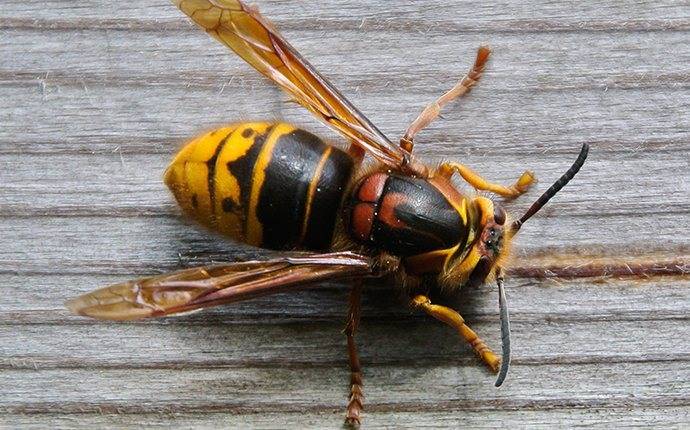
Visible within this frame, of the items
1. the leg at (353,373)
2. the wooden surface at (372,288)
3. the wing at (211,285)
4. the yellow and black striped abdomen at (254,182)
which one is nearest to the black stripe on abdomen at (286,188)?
the yellow and black striped abdomen at (254,182)

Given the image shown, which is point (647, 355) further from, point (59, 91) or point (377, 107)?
point (59, 91)

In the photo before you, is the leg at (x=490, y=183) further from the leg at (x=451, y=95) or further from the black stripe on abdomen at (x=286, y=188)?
the black stripe on abdomen at (x=286, y=188)

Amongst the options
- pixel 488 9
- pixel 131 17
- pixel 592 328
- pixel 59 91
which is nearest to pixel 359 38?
pixel 488 9

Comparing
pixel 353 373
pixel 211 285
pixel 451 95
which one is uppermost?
pixel 451 95

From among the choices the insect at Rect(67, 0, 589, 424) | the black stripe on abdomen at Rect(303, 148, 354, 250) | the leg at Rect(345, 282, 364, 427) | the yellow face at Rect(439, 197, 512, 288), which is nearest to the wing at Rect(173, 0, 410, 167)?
the insect at Rect(67, 0, 589, 424)

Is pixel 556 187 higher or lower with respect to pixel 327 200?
higher

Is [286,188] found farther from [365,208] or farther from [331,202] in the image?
[365,208]

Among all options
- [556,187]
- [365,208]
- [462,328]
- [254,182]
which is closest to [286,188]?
[254,182]

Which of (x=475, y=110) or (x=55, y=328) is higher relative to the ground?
(x=475, y=110)
